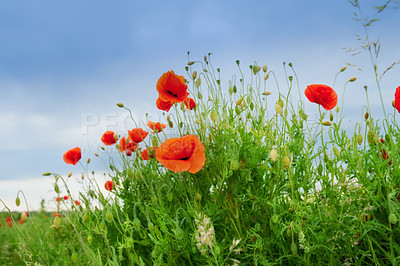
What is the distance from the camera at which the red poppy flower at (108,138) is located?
10.1 feet

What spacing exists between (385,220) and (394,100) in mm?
705

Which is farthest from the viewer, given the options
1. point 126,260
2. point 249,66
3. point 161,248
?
point 249,66

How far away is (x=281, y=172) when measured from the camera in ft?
7.21

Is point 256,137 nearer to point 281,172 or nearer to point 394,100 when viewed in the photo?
point 281,172

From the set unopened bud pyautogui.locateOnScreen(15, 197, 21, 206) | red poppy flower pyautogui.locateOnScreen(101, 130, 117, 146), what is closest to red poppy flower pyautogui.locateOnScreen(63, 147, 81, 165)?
red poppy flower pyautogui.locateOnScreen(101, 130, 117, 146)

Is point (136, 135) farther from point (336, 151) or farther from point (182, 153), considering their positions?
point (336, 151)

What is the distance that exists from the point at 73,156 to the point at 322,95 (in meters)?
1.82

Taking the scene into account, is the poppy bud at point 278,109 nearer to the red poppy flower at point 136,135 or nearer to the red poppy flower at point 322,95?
the red poppy flower at point 322,95

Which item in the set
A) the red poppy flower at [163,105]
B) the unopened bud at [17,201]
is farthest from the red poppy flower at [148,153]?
the unopened bud at [17,201]

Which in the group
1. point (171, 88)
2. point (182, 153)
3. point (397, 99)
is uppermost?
point (171, 88)

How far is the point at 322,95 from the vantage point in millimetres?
2438

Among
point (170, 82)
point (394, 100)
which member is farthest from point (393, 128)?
point (170, 82)

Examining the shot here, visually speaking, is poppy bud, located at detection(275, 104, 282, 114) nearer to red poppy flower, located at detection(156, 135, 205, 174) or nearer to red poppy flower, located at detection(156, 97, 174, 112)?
red poppy flower, located at detection(156, 135, 205, 174)

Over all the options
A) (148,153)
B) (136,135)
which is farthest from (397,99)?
(136,135)
